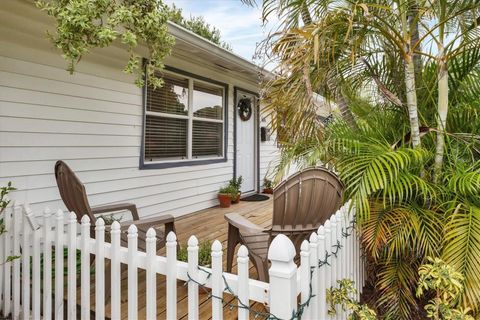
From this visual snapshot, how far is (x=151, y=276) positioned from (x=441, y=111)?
2343mm

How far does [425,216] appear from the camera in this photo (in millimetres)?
2287

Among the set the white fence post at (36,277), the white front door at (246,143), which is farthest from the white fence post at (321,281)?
the white front door at (246,143)

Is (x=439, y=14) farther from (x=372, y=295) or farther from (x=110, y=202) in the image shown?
(x=110, y=202)

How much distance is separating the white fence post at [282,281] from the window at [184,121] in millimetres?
3333

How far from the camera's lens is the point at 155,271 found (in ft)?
5.56

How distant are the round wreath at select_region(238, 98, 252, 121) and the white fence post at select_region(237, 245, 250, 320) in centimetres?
549

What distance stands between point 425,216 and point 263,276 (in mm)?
1221

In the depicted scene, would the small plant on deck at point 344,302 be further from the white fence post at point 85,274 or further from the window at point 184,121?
the window at point 184,121

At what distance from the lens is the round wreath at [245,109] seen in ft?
22.2

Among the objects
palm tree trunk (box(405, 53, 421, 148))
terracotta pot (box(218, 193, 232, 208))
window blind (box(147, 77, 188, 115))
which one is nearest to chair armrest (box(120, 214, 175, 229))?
palm tree trunk (box(405, 53, 421, 148))

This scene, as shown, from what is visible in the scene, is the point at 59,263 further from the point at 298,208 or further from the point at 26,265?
the point at 298,208

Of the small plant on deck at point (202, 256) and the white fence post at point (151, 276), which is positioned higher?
the white fence post at point (151, 276)

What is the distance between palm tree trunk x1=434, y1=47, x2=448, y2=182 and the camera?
2.42m

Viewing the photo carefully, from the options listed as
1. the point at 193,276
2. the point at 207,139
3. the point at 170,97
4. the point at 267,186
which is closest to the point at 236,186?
the point at 207,139
